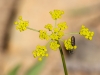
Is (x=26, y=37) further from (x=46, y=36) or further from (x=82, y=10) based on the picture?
(x=46, y=36)

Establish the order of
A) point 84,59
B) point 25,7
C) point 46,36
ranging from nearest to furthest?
1. point 46,36
2. point 84,59
3. point 25,7

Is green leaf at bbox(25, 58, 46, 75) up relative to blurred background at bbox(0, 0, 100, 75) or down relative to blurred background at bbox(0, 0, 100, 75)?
down

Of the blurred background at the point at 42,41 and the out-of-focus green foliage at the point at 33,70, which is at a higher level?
the blurred background at the point at 42,41

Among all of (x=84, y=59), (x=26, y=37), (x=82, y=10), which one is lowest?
(x=84, y=59)

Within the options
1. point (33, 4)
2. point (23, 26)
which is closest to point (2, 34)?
point (33, 4)

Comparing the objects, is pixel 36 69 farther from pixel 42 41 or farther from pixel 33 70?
pixel 42 41

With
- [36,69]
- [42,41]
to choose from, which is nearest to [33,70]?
[36,69]

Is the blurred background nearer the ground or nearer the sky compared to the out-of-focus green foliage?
nearer the sky

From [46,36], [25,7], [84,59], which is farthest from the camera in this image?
[25,7]
